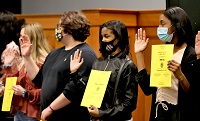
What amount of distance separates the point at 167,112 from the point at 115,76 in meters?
0.40

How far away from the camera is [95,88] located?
3.76 meters

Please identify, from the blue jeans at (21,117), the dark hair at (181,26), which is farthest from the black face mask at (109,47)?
the blue jeans at (21,117)

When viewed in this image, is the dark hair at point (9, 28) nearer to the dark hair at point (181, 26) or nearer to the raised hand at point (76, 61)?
the raised hand at point (76, 61)

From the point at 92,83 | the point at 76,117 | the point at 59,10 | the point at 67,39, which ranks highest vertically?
the point at 59,10

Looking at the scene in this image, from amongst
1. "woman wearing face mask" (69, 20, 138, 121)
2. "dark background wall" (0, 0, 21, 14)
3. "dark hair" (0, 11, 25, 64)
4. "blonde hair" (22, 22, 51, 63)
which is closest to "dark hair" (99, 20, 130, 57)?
"woman wearing face mask" (69, 20, 138, 121)

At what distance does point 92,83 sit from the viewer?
3803 millimetres

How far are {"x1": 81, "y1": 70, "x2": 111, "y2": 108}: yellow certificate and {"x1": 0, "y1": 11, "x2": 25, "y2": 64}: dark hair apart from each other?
1.68 m

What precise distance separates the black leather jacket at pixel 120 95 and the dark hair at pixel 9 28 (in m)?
1.74

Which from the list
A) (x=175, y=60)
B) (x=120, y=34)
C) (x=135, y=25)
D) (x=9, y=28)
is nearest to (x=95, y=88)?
(x=120, y=34)

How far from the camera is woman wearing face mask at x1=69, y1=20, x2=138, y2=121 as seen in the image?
369cm

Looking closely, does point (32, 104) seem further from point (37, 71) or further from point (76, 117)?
point (76, 117)

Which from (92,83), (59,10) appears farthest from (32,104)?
(59,10)

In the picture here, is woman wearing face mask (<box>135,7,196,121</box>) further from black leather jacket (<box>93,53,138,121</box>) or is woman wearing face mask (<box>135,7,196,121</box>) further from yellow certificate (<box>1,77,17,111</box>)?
yellow certificate (<box>1,77,17,111</box>)

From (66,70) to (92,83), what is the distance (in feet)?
1.26
